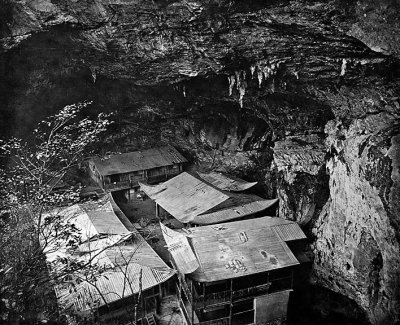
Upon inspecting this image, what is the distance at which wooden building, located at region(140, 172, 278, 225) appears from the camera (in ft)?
75.7

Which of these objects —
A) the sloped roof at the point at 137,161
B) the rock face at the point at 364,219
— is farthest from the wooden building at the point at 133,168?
the rock face at the point at 364,219

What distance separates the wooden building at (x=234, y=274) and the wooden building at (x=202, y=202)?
322 cm

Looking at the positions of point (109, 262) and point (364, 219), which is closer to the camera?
point (364, 219)

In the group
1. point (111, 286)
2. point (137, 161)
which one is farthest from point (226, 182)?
point (111, 286)

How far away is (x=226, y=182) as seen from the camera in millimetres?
26500

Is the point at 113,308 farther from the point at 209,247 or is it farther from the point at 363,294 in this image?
the point at 363,294

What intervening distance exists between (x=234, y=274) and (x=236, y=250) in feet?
4.62

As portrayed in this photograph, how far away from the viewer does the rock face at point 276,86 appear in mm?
15602

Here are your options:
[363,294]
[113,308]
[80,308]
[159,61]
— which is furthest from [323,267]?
[159,61]

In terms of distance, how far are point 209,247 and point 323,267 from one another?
6.73 m

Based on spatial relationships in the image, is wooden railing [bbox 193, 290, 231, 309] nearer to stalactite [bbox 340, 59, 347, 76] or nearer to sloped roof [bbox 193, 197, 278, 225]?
sloped roof [bbox 193, 197, 278, 225]

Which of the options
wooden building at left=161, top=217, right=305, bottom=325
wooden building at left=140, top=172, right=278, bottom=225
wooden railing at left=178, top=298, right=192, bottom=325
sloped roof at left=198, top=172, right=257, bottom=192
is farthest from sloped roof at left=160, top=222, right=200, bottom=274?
sloped roof at left=198, top=172, right=257, bottom=192

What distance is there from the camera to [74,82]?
2567cm

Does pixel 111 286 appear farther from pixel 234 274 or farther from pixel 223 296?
pixel 234 274
